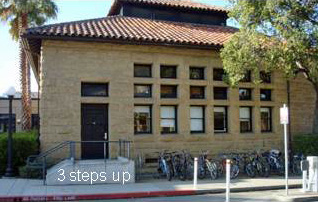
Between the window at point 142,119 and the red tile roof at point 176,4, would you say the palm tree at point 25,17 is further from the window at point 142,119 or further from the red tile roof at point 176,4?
the window at point 142,119

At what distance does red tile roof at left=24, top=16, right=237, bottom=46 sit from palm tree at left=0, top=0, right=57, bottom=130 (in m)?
10.6

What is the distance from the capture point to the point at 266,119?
21.4 meters

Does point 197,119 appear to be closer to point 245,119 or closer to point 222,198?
point 245,119

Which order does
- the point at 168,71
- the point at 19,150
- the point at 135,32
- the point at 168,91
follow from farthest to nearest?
the point at 168,71, the point at 168,91, the point at 135,32, the point at 19,150

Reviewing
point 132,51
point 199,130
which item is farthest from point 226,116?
point 132,51

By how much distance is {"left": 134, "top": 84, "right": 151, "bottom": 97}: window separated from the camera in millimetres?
18594

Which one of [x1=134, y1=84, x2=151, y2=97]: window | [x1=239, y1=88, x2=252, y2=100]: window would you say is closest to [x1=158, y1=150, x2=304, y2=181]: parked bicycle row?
[x1=134, y1=84, x2=151, y2=97]: window

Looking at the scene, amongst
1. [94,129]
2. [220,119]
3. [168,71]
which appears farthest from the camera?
[220,119]

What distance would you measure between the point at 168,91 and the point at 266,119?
5.56 m

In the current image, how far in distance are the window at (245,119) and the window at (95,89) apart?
269 inches

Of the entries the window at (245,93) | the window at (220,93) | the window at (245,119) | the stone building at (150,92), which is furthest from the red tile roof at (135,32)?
the window at (245,119)

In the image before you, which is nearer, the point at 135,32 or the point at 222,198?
the point at 222,198

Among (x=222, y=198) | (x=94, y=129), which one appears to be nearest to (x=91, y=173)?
(x=94, y=129)

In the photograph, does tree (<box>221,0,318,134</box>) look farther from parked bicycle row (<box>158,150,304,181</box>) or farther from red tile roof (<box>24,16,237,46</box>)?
parked bicycle row (<box>158,150,304,181</box>)
